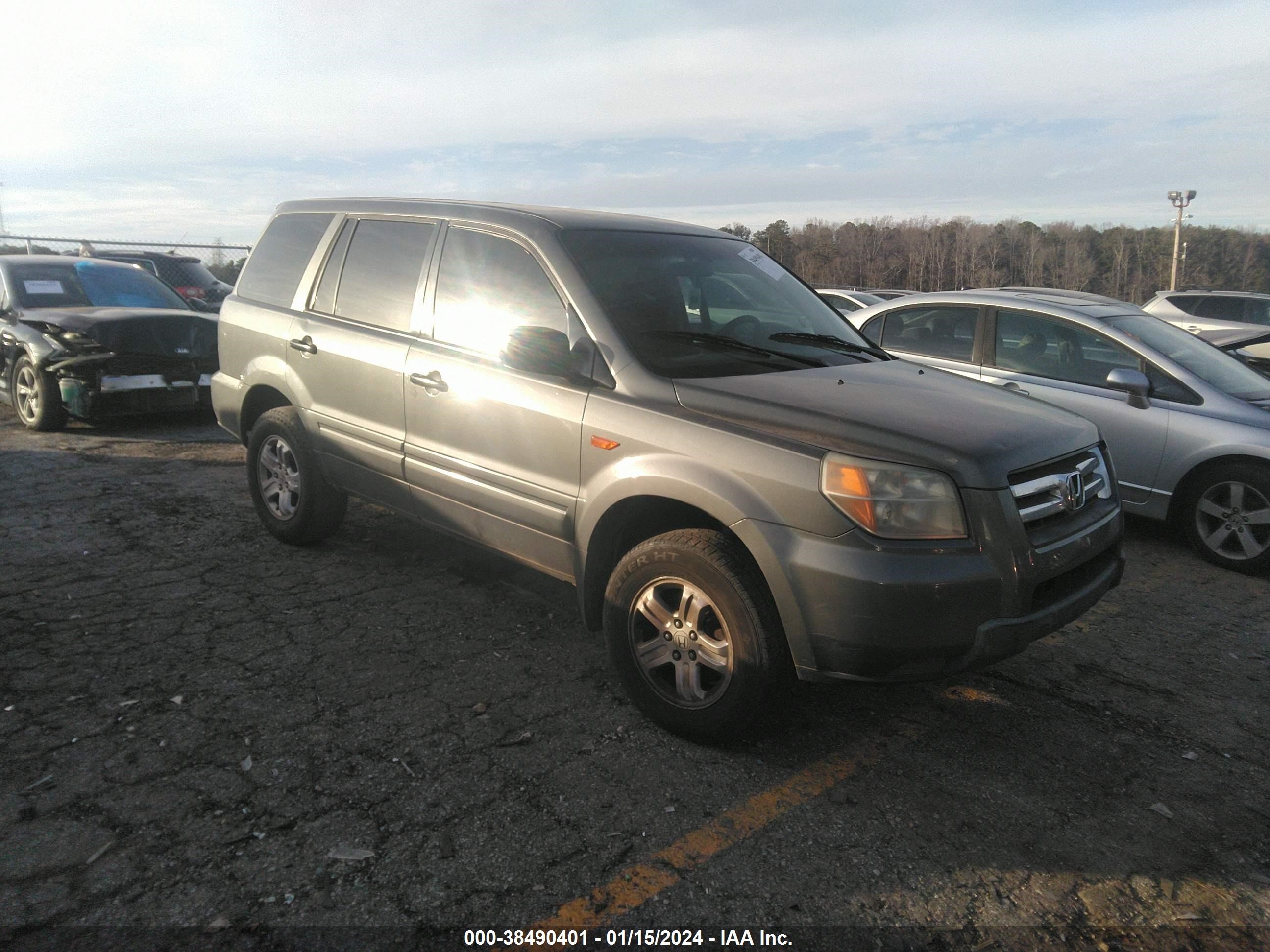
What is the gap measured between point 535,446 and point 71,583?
2772 millimetres

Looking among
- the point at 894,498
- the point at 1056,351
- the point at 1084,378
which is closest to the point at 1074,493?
the point at 894,498

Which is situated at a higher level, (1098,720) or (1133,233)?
(1133,233)

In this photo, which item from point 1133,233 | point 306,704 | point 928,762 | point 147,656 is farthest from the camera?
point 1133,233

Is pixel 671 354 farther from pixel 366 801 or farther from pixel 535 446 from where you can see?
pixel 366 801

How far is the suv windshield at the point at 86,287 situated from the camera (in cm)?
880

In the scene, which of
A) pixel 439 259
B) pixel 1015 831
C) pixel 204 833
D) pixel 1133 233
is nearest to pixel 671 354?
pixel 439 259

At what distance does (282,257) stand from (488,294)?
1.96 m

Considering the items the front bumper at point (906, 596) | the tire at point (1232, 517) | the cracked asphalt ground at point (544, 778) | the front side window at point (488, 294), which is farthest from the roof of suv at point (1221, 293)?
the front bumper at point (906, 596)

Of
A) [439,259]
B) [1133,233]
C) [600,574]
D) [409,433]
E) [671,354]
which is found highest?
[1133,233]

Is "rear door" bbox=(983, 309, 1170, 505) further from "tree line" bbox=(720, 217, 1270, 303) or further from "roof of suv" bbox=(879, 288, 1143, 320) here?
"tree line" bbox=(720, 217, 1270, 303)

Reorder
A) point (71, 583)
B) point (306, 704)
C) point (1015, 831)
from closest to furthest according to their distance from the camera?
point (1015, 831), point (306, 704), point (71, 583)

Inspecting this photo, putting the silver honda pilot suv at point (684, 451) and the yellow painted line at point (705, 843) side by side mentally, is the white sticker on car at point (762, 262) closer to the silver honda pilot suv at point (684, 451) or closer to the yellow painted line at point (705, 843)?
the silver honda pilot suv at point (684, 451)

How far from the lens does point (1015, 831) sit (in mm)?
2842

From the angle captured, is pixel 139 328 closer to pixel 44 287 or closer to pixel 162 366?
pixel 162 366
